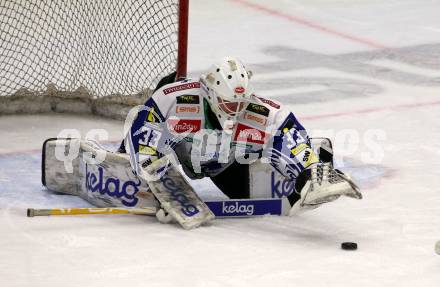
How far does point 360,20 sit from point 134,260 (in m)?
4.91

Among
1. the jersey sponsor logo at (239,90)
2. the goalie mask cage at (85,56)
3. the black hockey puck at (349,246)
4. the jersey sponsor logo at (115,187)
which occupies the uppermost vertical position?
the goalie mask cage at (85,56)

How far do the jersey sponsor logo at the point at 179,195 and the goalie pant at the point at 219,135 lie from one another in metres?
0.11

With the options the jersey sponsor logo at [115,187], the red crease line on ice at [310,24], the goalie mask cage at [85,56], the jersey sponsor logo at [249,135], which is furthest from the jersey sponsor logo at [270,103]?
the red crease line on ice at [310,24]

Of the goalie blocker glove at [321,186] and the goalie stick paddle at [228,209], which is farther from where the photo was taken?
the goalie stick paddle at [228,209]

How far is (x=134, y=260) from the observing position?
4570 mm

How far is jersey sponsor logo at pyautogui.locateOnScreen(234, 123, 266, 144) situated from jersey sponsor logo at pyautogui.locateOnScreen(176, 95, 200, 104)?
188 millimetres

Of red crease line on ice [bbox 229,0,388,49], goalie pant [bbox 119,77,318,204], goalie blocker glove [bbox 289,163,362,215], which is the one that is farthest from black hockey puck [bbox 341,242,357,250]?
red crease line on ice [bbox 229,0,388,49]

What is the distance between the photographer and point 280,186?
17.0ft

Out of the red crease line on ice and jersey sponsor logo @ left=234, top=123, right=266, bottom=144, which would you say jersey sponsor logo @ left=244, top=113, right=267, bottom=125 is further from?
the red crease line on ice

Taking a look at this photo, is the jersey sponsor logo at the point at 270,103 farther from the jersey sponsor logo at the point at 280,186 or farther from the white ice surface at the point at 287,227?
the white ice surface at the point at 287,227

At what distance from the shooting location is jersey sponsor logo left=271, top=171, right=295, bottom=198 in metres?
5.16

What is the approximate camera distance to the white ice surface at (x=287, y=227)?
4449 millimetres

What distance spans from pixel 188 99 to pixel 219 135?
18 centimetres

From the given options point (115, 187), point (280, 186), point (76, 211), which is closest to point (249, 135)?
point (280, 186)
